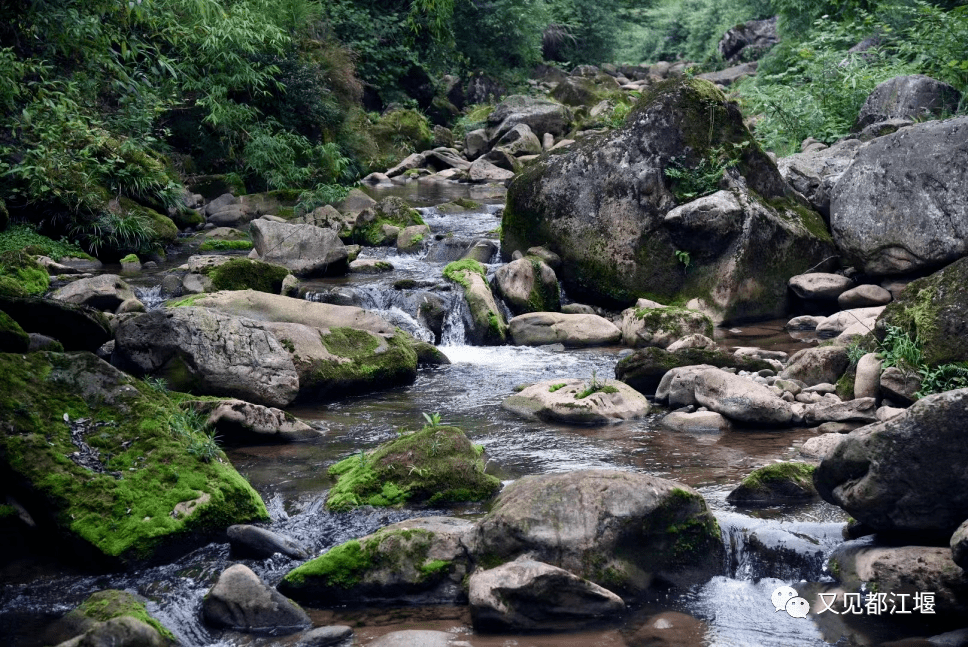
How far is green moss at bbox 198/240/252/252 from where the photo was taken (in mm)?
15180

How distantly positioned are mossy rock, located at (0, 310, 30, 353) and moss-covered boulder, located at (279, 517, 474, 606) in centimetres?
313

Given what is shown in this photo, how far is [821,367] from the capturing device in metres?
8.85

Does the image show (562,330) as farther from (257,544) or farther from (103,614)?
(103,614)

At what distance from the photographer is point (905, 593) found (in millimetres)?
4781

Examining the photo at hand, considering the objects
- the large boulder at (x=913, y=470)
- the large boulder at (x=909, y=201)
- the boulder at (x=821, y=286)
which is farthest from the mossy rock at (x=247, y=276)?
the large boulder at (x=913, y=470)

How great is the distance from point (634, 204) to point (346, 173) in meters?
10.3

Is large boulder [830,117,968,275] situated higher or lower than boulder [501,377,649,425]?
higher

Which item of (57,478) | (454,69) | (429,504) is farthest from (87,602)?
(454,69)

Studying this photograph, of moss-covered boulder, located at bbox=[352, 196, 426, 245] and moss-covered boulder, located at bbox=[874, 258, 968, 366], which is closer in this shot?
Result: moss-covered boulder, located at bbox=[874, 258, 968, 366]

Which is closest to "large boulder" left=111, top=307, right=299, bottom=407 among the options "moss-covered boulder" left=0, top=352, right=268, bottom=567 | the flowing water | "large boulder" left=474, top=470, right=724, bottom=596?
the flowing water

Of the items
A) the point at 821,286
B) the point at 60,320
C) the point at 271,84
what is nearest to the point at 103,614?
the point at 60,320

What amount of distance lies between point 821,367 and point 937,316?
3.83 ft

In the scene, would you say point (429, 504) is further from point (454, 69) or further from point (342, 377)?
point (454, 69)

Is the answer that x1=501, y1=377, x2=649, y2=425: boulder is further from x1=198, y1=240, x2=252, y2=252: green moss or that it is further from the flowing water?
x1=198, y1=240, x2=252, y2=252: green moss
